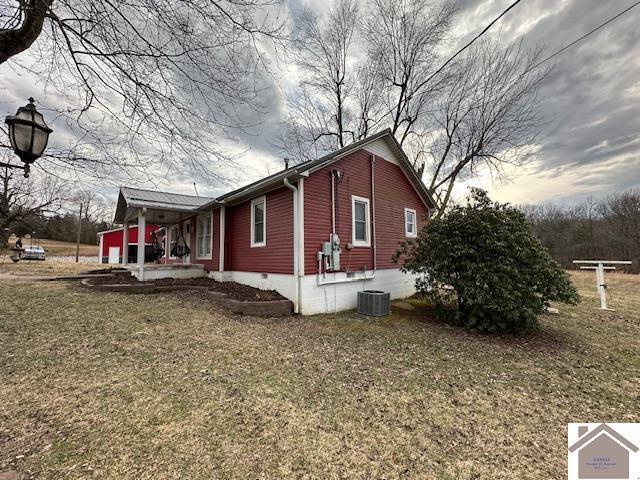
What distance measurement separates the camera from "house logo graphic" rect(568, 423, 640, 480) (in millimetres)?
2125

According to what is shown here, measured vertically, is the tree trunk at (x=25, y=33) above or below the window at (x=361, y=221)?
above

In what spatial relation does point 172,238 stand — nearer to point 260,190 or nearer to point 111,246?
point 260,190

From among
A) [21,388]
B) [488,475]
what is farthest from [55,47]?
Answer: [488,475]

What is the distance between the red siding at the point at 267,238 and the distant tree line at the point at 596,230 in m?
28.1

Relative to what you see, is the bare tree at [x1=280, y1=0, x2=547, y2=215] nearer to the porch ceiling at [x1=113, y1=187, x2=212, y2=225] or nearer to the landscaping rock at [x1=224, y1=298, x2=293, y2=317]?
the porch ceiling at [x1=113, y1=187, x2=212, y2=225]

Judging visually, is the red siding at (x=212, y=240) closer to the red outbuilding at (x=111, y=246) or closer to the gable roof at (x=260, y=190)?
the gable roof at (x=260, y=190)

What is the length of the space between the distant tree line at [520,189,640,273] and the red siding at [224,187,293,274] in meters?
28.1

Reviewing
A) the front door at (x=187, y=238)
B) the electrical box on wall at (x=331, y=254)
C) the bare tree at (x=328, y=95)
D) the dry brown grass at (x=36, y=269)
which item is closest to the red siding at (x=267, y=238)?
the electrical box on wall at (x=331, y=254)

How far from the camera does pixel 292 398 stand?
10.1ft

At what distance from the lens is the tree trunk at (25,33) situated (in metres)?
2.85

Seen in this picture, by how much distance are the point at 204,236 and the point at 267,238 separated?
4776mm

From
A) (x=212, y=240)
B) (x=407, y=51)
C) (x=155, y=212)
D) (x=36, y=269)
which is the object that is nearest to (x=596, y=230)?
(x=407, y=51)

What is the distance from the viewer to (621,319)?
278 inches

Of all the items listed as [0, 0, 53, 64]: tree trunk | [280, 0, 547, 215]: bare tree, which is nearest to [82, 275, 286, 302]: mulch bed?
[0, 0, 53, 64]: tree trunk
